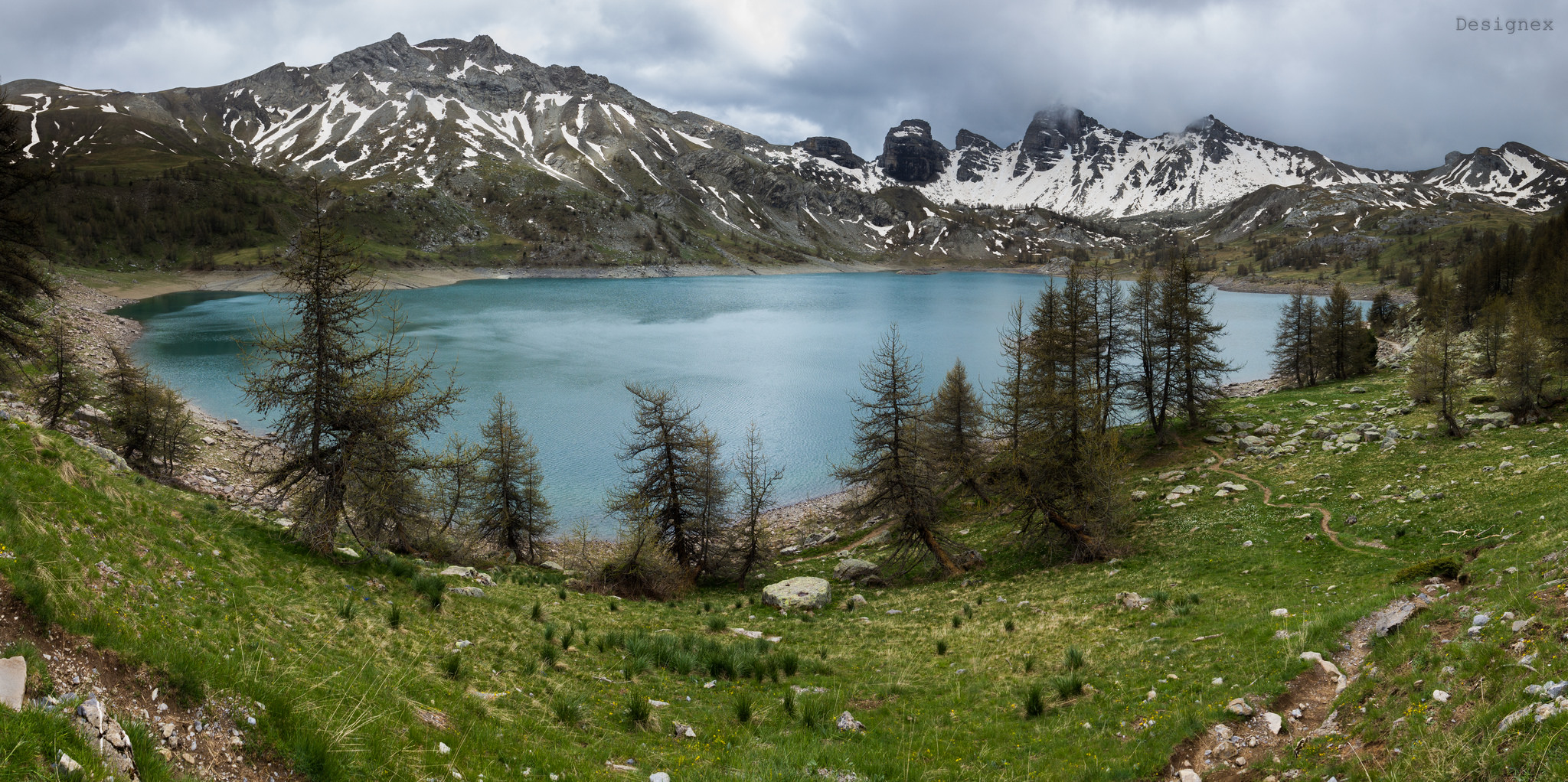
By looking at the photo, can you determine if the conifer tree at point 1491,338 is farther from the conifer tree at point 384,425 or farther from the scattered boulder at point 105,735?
the scattered boulder at point 105,735

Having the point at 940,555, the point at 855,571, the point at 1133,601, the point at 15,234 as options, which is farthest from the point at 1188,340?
the point at 15,234

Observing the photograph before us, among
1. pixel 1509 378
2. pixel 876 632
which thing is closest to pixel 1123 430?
pixel 1509 378

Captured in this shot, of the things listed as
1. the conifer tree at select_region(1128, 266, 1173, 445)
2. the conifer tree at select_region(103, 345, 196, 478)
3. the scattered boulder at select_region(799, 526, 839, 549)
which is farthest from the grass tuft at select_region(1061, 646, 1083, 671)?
the conifer tree at select_region(103, 345, 196, 478)

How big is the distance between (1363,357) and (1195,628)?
189ft

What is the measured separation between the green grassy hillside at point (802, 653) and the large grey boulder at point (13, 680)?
0.71 meters

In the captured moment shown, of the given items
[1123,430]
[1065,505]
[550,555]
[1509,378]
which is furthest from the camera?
[1123,430]

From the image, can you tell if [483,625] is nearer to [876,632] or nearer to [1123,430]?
[876,632]

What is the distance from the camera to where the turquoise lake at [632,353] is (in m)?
49.5

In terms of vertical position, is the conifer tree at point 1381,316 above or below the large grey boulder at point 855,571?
above

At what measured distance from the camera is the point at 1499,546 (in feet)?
47.1

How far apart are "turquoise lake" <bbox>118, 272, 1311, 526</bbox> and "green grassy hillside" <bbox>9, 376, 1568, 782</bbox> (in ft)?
80.3

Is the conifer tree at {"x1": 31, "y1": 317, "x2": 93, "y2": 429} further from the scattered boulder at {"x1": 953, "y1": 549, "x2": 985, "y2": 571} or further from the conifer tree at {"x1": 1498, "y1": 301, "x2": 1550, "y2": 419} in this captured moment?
the conifer tree at {"x1": 1498, "y1": 301, "x2": 1550, "y2": 419}

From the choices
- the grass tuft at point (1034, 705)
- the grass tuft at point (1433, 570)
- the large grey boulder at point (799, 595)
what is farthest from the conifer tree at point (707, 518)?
the grass tuft at point (1433, 570)

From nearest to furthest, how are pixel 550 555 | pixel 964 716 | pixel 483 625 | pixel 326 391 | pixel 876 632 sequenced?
pixel 964 716, pixel 483 625, pixel 326 391, pixel 876 632, pixel 550 555
